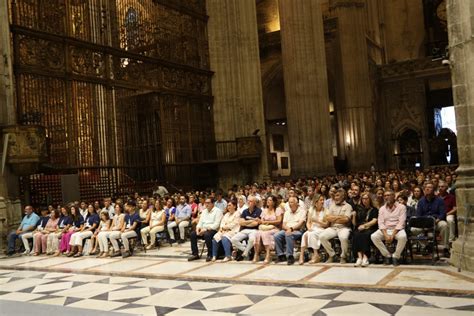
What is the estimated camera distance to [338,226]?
27.5ft

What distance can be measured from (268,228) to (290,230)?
416 mm

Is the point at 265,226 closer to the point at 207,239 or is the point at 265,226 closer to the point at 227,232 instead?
the point at 227,232

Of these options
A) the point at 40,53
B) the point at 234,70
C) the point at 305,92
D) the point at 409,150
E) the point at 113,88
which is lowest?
the point at 409,150

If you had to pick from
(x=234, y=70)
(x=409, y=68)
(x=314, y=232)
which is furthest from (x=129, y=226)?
(x=409, y=68)

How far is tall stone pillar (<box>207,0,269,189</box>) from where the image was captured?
22.3 meters

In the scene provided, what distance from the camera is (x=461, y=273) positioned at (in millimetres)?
6824

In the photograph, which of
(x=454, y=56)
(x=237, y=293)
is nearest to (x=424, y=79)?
(x=454, y=56)

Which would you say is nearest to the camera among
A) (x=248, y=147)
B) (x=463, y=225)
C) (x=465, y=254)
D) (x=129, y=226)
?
(x=465, y=254)

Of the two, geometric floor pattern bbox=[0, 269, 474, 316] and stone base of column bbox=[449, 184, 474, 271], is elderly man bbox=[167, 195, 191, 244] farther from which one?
stone base of column bbox=[449, 184, 474, 271]

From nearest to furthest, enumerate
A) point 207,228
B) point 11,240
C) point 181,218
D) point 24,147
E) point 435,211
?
point 435,211
point 207,228
point 181,218
point 11,240
point 24,147

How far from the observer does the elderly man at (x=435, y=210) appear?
26.6 ft

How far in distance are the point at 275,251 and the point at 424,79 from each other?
28.3m

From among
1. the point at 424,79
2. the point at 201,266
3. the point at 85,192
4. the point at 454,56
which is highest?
the point at 424,79

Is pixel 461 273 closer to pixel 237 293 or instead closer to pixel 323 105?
pixel 237 293
